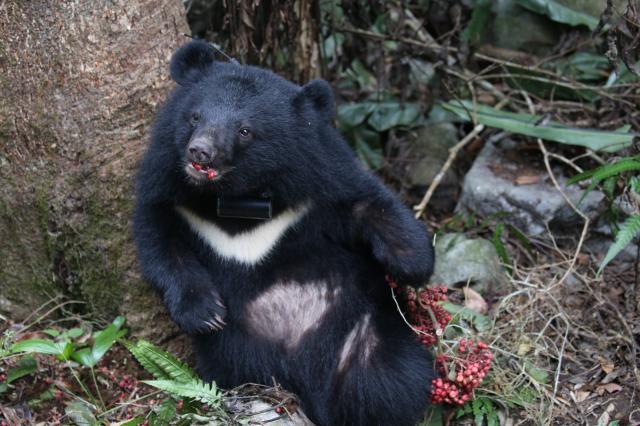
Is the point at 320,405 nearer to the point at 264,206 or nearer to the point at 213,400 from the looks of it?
the point at 213,400

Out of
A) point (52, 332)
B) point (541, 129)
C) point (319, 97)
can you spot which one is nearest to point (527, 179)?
point (541, 129)

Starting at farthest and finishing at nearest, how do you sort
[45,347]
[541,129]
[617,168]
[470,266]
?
[541,129] < [470,266] < [617,168] < [45,347]

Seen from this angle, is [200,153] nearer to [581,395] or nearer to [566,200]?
[581,395]

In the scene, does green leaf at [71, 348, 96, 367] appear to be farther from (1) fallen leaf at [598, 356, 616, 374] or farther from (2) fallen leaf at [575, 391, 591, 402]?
(1) fallen leaf at [598, 356, 616, 374]

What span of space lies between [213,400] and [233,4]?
2.57 meters

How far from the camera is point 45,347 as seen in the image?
4062 millimetres

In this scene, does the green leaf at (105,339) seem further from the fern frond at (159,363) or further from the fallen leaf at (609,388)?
the fallen leaf at (609,388)

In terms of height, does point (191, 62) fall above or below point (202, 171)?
above

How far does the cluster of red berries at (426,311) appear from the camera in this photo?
4.11m

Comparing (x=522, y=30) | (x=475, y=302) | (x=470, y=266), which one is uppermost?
(x=522, y=30)

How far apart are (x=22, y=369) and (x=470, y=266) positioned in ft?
8.52

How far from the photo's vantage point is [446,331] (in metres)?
4.59

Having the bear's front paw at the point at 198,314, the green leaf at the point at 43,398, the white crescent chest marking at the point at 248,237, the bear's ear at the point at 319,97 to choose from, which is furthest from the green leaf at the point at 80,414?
the bear's ear at the point at 319,97

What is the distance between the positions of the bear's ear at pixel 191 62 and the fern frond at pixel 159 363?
1237 millimetres
